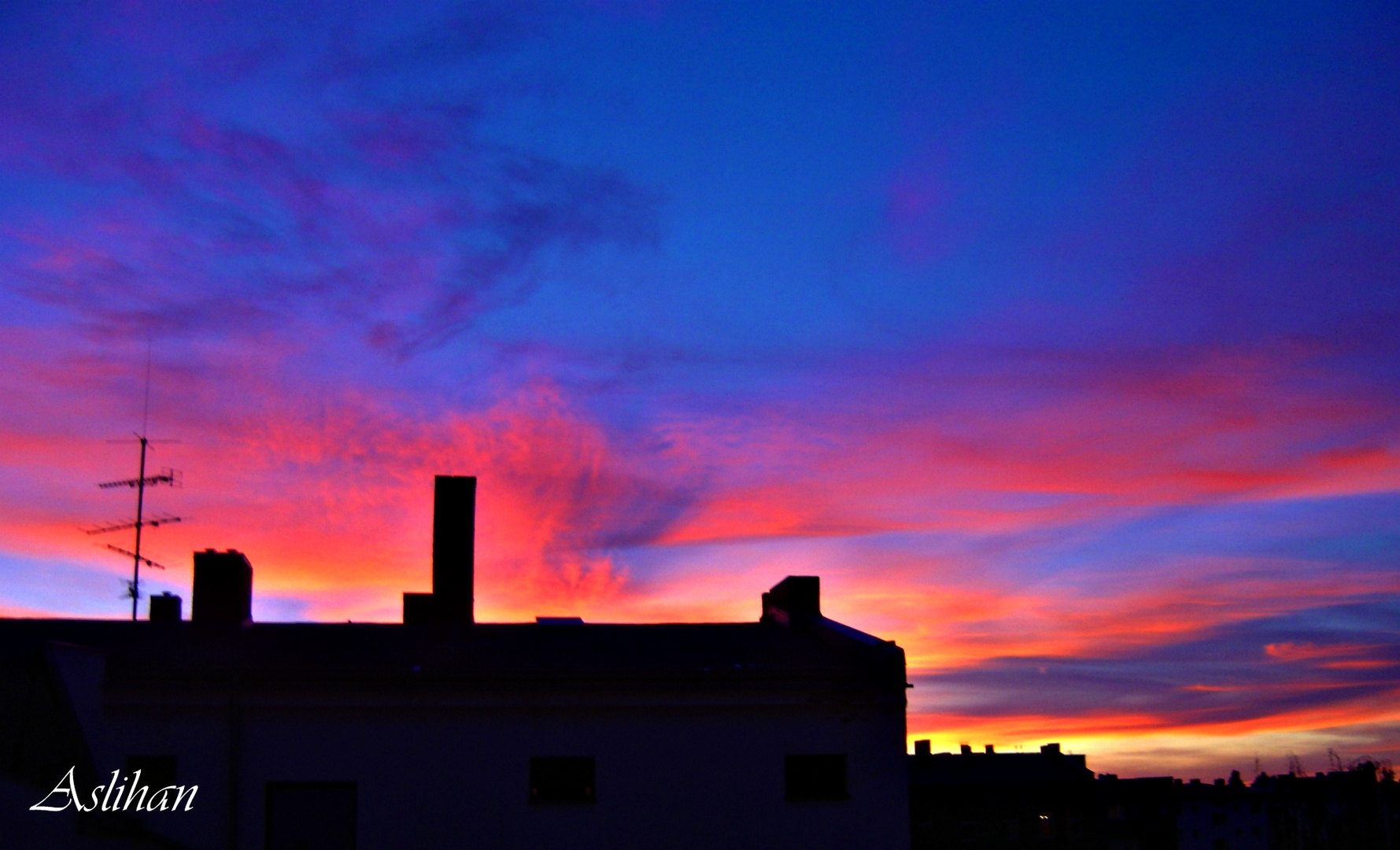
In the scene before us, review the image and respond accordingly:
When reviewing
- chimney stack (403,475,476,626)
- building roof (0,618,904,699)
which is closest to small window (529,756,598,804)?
building roof (0,618,904,699)

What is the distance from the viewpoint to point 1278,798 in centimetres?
12912

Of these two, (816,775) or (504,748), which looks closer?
(504,748)

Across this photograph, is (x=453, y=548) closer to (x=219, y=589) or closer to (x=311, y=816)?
(x=219, y=589)

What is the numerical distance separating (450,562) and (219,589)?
5.39 metres

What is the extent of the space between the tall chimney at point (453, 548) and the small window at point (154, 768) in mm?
7626

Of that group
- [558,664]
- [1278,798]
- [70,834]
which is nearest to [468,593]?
[558,664]

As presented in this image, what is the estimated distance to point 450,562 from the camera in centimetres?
2947

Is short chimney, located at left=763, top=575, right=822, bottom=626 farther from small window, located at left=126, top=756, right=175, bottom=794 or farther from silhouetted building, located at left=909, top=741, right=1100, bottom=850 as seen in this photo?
silhouetted building, located at left=909, top=741, right=1100, bottom=850

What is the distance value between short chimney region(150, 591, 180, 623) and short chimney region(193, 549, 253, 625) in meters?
2.06

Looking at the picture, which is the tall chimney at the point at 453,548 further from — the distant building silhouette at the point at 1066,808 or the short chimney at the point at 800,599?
the distant building silhouette at the point at 1066,808

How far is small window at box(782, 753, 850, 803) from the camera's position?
23797 mm

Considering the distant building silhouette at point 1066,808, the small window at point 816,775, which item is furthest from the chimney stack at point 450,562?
the distant building silhouette at point 1066,808

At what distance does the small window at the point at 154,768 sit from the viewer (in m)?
22.5

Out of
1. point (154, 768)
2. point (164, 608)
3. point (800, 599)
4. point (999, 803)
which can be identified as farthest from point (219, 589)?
point (999, 803)
